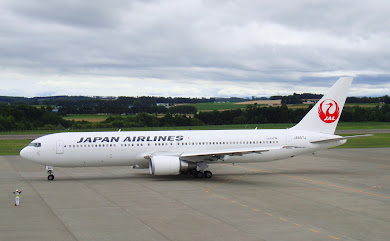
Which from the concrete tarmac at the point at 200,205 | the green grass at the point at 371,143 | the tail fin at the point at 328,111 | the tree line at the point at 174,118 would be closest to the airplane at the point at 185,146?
the tail fin at the point at 328,111

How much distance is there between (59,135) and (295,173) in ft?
61.7

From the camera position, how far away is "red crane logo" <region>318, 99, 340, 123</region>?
3569 cm

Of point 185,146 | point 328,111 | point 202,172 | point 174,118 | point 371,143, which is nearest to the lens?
point 202,172

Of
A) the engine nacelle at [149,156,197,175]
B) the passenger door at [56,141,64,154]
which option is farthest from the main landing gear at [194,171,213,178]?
the passenger door at [56,141,64,154]

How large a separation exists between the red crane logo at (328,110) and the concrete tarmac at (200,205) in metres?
4.43

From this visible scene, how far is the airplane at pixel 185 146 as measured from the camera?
30.4 metres

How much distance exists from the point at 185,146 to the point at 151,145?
2.65m

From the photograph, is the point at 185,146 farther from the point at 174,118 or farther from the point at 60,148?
the point at 174,118

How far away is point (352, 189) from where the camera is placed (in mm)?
26828

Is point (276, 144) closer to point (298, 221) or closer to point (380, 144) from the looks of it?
point (298, 221)

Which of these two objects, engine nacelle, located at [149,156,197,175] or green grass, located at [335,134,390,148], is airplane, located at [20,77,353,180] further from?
green grass, located at [335,134,390,148]

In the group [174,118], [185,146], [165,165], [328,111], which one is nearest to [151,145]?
[185,146]

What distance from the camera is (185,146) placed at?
107 ft

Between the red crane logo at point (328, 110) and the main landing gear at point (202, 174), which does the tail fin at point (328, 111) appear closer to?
the red crane logo at point (328, 110)
